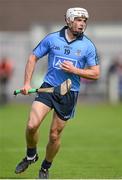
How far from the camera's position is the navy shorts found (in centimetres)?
1127

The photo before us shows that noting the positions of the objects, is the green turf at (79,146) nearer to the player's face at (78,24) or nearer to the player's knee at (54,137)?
the player's knee at (54,137)

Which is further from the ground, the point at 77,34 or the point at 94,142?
the point at 77,34

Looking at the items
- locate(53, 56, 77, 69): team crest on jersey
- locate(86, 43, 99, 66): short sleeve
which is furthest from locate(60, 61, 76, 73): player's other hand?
locate(86, 43, 99, 66): short sleeve

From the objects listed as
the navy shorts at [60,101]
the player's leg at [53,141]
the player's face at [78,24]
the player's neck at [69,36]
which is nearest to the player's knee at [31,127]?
the player's leg at [53,141]

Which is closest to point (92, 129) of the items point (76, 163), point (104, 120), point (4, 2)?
point (104, 120)

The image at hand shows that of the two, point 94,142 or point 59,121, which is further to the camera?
point 94,142

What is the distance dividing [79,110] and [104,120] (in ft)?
15.4

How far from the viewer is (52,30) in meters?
38.5

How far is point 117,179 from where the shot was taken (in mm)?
11172

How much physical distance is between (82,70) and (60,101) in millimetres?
620

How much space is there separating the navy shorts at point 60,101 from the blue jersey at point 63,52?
176 millimetres

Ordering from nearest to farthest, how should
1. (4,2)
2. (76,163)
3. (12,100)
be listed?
(76,163)
(12,100)
(4,2)

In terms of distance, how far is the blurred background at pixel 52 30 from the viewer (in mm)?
33781

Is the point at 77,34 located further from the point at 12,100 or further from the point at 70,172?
the point at 12,100
